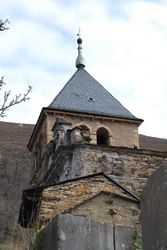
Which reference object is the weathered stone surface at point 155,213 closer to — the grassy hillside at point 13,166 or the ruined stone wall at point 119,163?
the ruined stone wall at point 119,163

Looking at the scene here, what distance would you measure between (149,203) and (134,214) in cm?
981

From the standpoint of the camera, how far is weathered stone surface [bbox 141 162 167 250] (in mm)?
2008

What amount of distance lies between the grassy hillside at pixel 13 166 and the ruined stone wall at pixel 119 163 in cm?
1374

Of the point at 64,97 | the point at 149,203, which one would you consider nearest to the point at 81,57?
the point at 64,97

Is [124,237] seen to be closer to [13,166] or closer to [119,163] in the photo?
[119,163]

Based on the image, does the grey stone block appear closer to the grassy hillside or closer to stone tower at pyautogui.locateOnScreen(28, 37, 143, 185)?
stone tower at pyautogui.locateOnScreen(28, 37, 143, 185)

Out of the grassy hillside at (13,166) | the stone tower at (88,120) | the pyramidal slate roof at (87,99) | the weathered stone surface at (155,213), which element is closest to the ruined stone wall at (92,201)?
the weathered stone surface at (155,213)

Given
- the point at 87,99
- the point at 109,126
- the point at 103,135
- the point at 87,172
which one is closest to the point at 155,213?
the point at 87,172

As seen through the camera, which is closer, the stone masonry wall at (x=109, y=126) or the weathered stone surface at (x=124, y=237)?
the weathered stone surface at (x=124, y=237)

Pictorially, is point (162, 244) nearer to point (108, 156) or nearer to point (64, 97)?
point (108, 156)

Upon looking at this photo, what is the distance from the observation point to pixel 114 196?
11930 mm

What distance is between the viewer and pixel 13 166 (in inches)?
2089

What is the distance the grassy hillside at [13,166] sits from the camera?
37469 millimetres

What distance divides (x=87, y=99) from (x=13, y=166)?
27.3 metres
